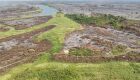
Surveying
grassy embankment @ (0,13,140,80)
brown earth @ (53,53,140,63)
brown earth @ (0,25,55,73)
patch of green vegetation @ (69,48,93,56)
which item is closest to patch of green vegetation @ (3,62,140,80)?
grassy embankment @ (0,13,140,80)

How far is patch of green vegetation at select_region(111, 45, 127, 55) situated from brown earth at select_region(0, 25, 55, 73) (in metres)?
9.92

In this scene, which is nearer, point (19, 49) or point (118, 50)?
point (118, 50)

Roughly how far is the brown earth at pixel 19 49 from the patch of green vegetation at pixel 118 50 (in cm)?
992

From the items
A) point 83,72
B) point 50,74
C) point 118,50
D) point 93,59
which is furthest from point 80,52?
point 50,74

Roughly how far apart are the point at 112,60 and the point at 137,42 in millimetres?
14998

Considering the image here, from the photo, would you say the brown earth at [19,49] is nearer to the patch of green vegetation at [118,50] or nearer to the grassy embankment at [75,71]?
the grassy embankment at [75,71]

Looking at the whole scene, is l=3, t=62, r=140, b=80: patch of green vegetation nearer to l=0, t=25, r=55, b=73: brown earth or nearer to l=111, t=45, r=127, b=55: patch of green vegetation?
l=0, t=25, r=55, b=73: brown earth

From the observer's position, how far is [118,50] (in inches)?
1538

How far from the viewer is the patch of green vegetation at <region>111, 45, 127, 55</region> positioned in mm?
37797

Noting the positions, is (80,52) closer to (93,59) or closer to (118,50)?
(93,59)

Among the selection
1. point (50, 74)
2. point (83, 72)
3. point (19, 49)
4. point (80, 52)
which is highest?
point (50, 74)

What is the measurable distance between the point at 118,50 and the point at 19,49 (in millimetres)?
15484

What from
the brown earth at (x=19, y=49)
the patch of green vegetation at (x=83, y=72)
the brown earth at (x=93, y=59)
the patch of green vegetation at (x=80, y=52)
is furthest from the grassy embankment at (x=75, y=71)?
the patch of green vegetation at (x=80, y=52)

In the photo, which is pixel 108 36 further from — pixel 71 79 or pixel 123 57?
pixel 71 79
